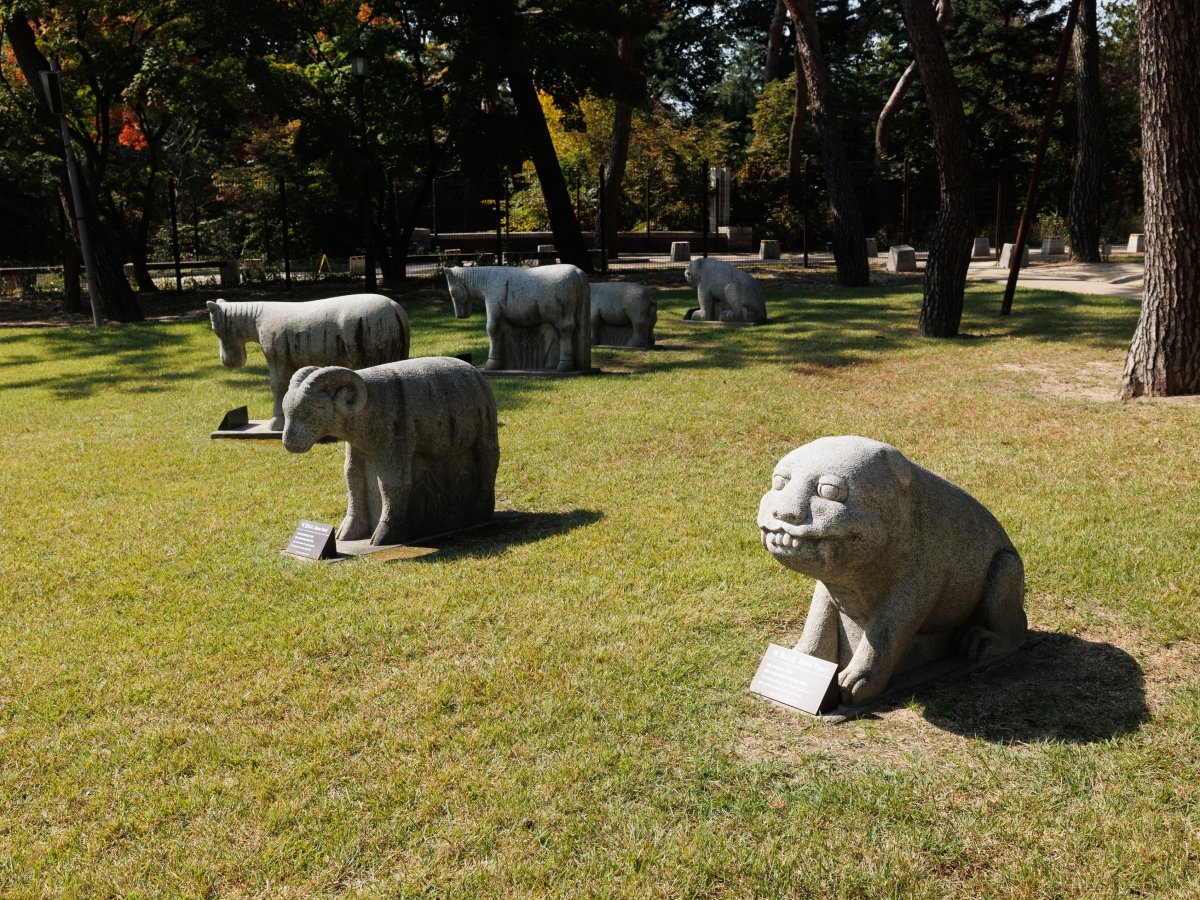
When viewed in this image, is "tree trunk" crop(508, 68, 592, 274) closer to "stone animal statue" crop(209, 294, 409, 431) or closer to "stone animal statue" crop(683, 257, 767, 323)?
"stone animal statue" crop(683, 257, 767, 323)

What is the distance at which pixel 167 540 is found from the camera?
301 inches

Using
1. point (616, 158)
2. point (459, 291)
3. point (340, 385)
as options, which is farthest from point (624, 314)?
point (616, 158)

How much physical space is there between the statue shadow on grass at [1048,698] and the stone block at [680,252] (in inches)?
1053

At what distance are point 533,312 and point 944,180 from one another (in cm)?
648

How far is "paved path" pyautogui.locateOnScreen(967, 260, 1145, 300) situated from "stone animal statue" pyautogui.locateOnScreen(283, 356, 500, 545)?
1581cm

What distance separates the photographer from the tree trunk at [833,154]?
21297mm

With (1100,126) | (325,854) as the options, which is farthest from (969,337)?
(325,854)

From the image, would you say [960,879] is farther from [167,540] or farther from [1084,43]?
[1084,43]

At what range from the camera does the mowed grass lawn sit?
12.3 ft

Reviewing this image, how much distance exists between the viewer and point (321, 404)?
6.47 meters

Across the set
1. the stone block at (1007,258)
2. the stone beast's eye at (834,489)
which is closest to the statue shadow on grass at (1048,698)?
the stone beast's eye at (834,489)

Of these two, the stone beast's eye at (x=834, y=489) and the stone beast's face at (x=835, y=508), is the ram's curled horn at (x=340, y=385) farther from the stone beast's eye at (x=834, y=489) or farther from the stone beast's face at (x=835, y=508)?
the stone beast's eye at (x=834, y=489)

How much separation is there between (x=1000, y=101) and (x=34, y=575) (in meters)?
36.2

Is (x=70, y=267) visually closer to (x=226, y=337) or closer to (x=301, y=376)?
(x=226, y=337)
